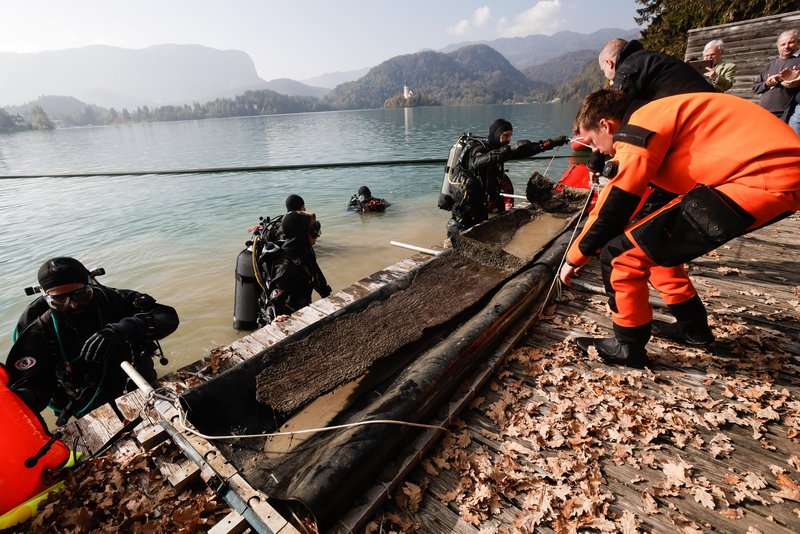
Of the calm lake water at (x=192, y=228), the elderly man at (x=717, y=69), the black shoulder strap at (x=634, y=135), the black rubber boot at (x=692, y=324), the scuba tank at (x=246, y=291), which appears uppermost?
the elderly man at (x=717, y=69)

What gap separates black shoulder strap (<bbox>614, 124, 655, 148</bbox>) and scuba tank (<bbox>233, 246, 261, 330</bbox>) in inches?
208

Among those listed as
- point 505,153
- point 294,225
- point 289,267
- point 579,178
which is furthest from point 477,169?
point 579,178

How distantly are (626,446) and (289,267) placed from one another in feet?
15.0

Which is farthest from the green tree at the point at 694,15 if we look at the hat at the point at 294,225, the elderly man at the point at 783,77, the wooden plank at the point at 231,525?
the wooden plank at the point at 231,525

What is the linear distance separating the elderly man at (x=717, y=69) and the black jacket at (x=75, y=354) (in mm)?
10435

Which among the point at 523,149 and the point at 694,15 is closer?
the point at 523,149

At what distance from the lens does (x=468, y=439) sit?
113 inches

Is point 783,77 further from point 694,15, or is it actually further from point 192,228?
point 694,15

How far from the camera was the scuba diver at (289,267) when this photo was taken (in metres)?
5.35

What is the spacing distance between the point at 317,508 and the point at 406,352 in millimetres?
1832

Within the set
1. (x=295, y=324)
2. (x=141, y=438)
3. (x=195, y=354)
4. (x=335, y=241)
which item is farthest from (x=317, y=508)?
(x=335, y=241)

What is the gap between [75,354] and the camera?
12.4ft

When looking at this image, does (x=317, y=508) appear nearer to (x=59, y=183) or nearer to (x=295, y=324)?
(x=295, y=324)

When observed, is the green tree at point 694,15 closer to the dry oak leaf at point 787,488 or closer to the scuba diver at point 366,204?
the scuba diver at point 366,204
